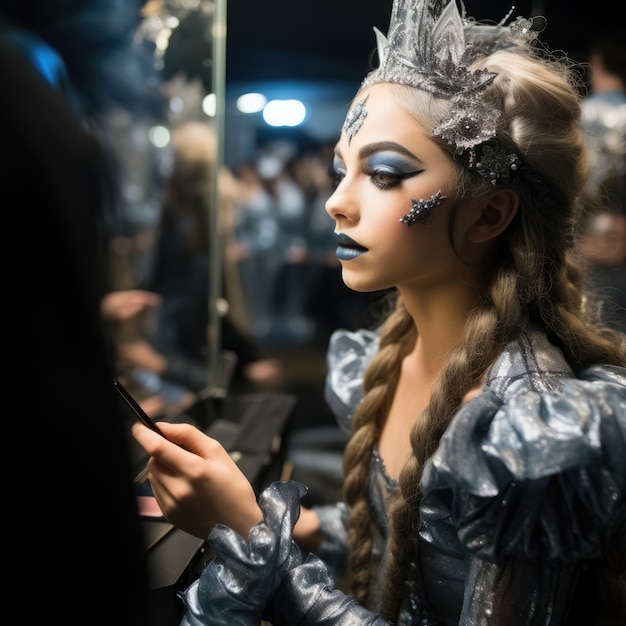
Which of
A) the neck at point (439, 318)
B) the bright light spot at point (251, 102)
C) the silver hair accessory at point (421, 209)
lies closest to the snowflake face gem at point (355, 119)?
the silver hair accessory at point (421, 209)

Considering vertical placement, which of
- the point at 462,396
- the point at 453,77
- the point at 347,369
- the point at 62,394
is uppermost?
the point at 453,77

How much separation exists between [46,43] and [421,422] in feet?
2.95

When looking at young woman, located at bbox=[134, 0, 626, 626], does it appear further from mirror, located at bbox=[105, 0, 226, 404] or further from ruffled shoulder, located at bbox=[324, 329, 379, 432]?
mirror, located at bbox=[105, 0, 226, 404]

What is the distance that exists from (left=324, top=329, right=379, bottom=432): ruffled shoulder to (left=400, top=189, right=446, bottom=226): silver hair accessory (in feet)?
1.22

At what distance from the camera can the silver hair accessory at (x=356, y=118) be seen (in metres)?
0.94

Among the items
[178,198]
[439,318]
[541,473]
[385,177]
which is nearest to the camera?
[541,473]

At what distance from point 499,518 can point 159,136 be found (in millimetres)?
1381

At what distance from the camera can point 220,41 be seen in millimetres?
1617

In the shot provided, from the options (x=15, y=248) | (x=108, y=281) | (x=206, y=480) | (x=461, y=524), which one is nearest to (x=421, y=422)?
(x=461, y=524)

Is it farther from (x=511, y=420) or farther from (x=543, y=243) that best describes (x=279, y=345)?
(x=511, y=420)

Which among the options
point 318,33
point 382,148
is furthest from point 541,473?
point 318,33

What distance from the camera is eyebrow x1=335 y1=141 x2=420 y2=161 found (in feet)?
2.93

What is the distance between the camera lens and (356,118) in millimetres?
946

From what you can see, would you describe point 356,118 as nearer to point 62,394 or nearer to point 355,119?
point 355,119
